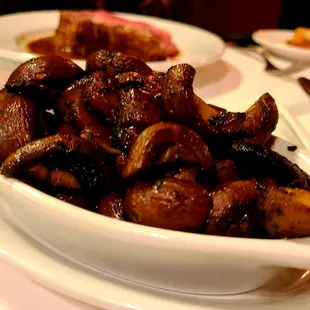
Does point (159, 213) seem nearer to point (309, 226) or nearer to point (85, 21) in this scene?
point (309, 226)

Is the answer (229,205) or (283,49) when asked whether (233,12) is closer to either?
(283,49)

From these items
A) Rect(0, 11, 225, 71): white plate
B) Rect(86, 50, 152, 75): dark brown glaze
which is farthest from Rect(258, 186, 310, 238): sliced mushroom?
Rect(0, 11, 225, 71): white plate

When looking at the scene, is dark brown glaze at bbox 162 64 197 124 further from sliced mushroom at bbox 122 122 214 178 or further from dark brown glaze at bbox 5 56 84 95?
dark brown glaze at bbox 5 56 84 95

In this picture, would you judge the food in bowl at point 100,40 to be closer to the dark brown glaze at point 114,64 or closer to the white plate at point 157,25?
the white plate at point 157,25

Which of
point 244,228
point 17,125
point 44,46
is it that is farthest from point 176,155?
point 44,46

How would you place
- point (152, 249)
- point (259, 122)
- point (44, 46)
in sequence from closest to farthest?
1. point (152, 249)
2. point (259, 122)
3. point (44, 46)

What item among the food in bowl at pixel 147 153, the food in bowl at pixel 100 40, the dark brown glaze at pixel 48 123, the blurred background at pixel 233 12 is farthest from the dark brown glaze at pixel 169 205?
the blurred background at pixel 233 12

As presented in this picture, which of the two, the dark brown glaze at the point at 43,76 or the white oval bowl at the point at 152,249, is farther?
the dark brown glaze at the point at 43,76
